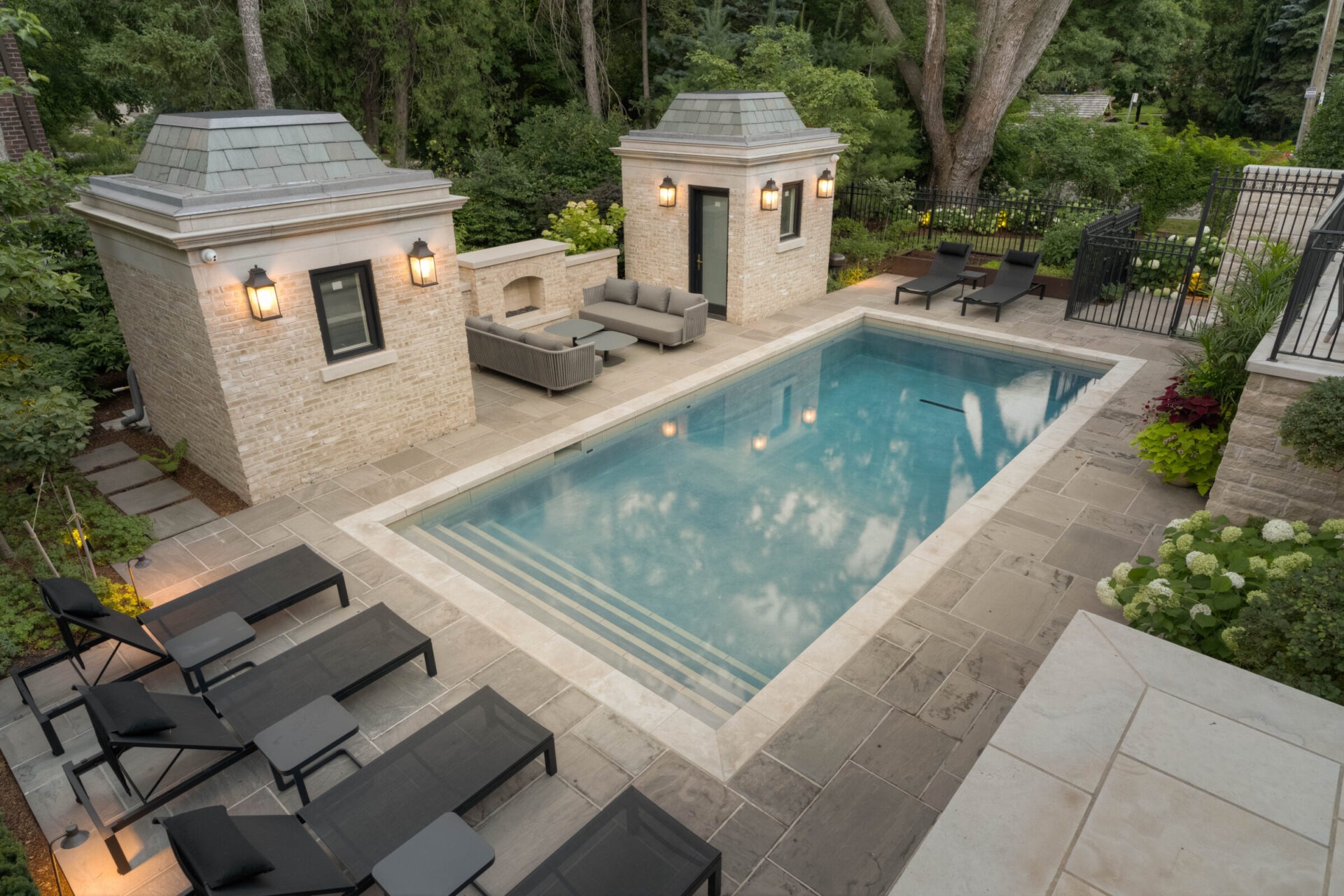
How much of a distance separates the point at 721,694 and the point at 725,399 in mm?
6407

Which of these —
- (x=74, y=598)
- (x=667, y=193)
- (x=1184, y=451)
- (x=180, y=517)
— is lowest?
(x=180, y=517)

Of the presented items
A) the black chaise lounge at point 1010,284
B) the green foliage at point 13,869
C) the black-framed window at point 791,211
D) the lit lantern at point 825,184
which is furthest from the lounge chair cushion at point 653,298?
the green foliage at point 13,869

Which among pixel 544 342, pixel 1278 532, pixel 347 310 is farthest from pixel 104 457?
pixel 1278 532

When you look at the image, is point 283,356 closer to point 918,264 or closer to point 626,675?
point 626,675

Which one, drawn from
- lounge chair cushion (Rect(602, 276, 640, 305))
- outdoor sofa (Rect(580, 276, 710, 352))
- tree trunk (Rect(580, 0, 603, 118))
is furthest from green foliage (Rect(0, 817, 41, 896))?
tree trunk (Rect(580, 0, 603, 118))

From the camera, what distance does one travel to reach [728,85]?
1897 centimetres

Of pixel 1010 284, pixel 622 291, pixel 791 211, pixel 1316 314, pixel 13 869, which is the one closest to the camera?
pixel 13 869

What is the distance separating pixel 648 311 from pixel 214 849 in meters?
11.1

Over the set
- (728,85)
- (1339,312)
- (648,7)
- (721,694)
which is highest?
(648,7)

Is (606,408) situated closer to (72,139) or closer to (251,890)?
(251,890)

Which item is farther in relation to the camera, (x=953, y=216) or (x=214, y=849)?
(x=953, y=216)

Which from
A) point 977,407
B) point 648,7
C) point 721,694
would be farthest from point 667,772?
point 648,7

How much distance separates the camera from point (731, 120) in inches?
546

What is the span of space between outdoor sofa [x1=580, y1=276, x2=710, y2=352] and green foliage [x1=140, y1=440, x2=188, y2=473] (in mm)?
6438
